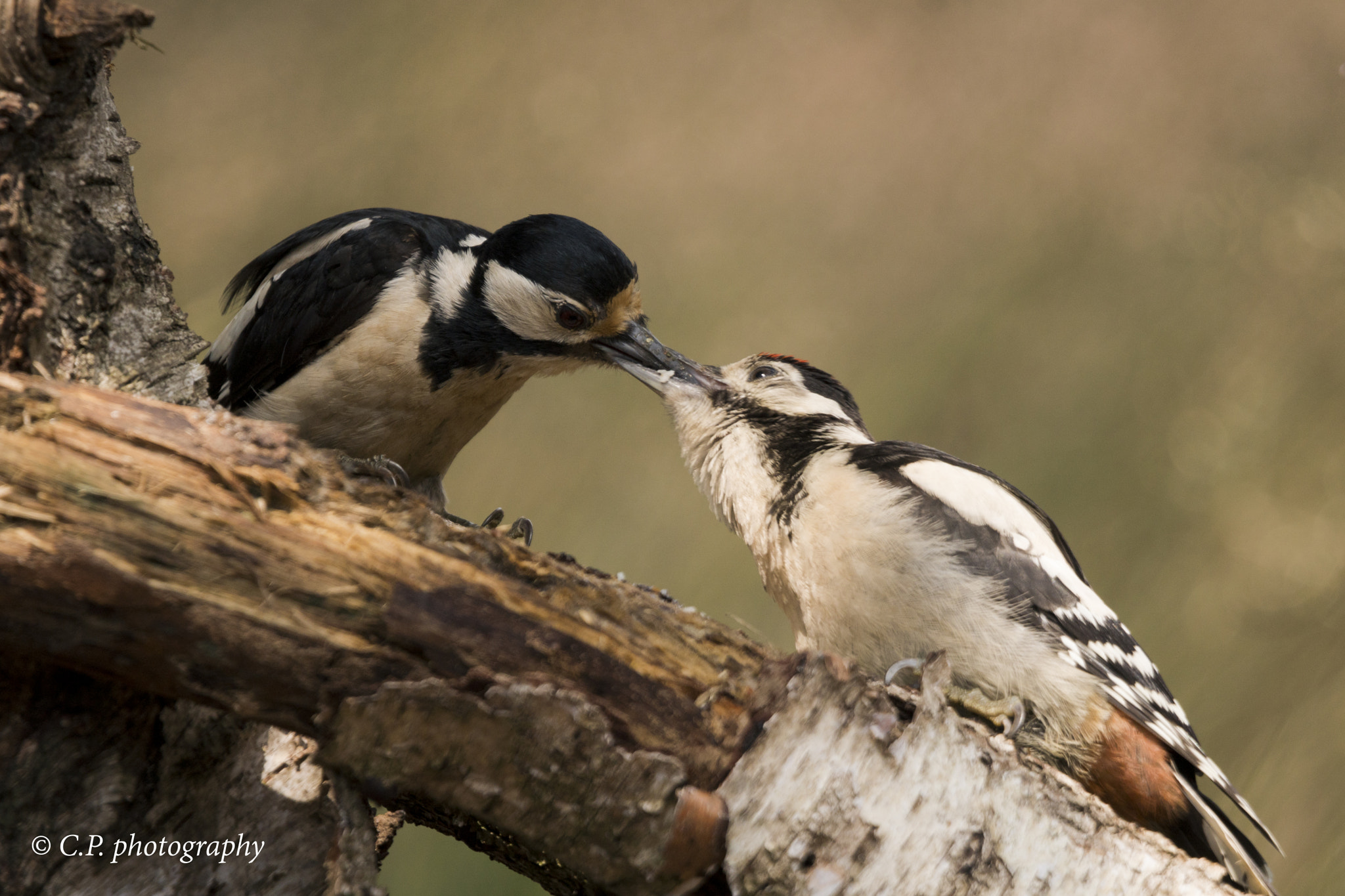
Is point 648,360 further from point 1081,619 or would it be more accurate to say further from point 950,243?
point 950,243

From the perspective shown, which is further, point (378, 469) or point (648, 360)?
point (648, 360)

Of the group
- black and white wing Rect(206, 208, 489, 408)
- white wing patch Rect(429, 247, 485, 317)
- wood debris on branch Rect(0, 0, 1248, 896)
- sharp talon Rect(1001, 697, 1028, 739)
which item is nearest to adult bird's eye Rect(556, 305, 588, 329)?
white wing patch Rect(429, 247, 485, 317)

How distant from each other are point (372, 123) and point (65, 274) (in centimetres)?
265

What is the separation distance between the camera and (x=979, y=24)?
3.53m

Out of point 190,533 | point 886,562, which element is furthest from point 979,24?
point 190,533

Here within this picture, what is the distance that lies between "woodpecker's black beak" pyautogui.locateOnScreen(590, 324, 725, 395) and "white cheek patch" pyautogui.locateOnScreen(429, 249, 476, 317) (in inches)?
12.1

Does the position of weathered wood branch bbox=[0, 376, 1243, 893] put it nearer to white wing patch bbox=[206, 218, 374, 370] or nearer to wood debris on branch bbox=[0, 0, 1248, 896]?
wood debris on branch bbox=[0, 0, 1248, 896]

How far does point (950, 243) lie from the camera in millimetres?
3613

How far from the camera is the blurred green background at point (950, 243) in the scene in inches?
117

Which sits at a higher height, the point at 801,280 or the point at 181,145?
the point at 801,280

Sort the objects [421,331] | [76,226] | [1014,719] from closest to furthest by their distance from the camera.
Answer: [76,226] → [1014,719] → [421,331]

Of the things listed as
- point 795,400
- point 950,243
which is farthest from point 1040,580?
point 950,243

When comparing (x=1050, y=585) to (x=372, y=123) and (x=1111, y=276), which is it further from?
(x=372, y=123)

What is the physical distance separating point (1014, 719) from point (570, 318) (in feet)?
3.81
